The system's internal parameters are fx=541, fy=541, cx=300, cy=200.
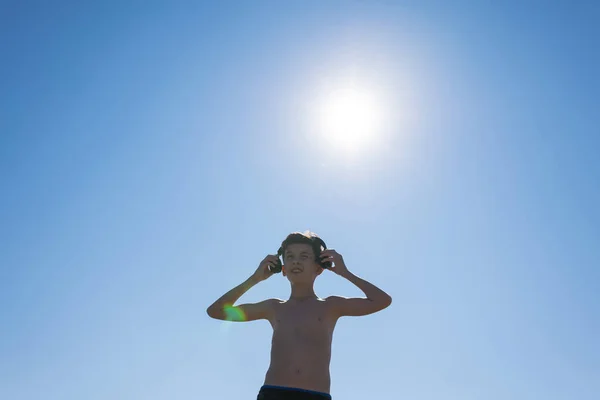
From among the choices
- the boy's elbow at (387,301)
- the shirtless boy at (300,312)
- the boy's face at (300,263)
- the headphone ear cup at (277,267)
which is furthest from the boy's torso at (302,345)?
the boy's elbow at (387,301)

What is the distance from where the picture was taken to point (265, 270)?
6.50 metres

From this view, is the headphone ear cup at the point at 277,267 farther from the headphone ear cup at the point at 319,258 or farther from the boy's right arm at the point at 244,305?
the headphone ear cup at the point at 319,258

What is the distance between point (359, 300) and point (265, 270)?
47.0 inches

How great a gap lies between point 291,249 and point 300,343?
1.19 metres

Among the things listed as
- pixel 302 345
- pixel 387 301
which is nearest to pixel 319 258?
pixel 387 301

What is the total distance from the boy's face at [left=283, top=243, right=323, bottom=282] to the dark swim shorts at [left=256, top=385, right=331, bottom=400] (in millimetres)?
1370

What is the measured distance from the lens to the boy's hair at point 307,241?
21.4 feet

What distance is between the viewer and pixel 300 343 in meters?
5.75

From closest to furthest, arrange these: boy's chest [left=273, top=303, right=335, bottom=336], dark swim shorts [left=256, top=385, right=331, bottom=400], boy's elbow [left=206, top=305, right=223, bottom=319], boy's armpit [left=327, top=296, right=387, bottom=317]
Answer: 1. dark swim shorts [left=256, top=385, right=331, bottom=400]
2. boy's chest [left=273, top=303, right=335, bottom=336]
3. boy's armpit [left=327, top=296, right=387, bottom=317]
4. boy's elbow [left=206, top=305, right=223, bottom=319]

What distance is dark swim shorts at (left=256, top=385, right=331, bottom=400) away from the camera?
Result: 17.6ft

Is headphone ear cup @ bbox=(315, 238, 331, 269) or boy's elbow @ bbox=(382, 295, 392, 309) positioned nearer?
boy's elbow @ bbox=(382, 295, 392, 309)

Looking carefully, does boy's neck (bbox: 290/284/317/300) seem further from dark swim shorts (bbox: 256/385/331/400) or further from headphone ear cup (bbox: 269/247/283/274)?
dark swim shorts (bbox: 256/385/331/400)

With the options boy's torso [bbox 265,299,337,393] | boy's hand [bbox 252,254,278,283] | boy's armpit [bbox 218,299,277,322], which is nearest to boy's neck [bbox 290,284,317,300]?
boy's torso [bbox 265,299,337,393]

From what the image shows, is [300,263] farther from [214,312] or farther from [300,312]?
[214,312]
